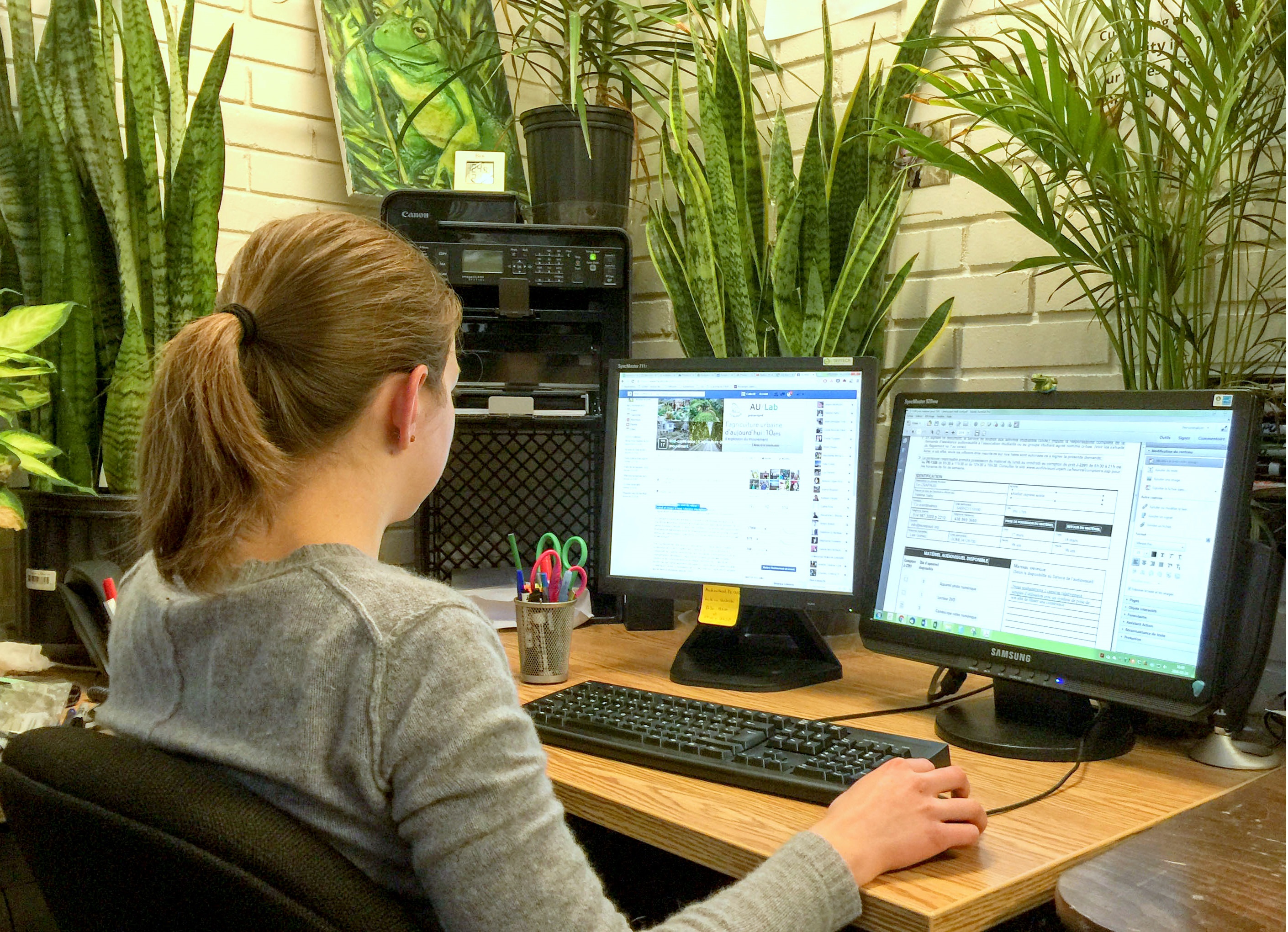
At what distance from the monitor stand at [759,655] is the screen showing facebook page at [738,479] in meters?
0.11

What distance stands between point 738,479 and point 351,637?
0.84 m

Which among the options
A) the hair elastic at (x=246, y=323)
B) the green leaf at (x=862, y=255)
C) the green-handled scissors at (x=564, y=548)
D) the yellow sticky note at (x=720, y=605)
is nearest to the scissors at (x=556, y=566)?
the green-handled scissors at (x=564, y=548)

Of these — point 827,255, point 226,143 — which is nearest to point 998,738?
point 827,255

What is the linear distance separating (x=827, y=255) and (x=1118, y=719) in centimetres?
80

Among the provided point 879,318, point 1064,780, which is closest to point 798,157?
point 879,318

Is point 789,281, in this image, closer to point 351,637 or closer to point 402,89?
point 402,89

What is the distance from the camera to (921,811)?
920 millimetres

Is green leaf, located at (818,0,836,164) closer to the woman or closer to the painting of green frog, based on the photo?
the painting of green frog

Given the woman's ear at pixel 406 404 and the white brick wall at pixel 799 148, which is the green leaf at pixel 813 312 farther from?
the woman's ear at pixel 406 404

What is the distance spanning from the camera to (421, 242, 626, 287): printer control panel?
1806 millimetres

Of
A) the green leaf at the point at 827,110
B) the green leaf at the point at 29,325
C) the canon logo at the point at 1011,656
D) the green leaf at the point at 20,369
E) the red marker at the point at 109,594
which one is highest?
the green leaf at the point at 827,110

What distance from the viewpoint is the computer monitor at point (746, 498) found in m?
1.44

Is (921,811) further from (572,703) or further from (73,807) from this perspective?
(73,807)

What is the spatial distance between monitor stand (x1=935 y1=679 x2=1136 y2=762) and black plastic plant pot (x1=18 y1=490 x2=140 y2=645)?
1.15 m
